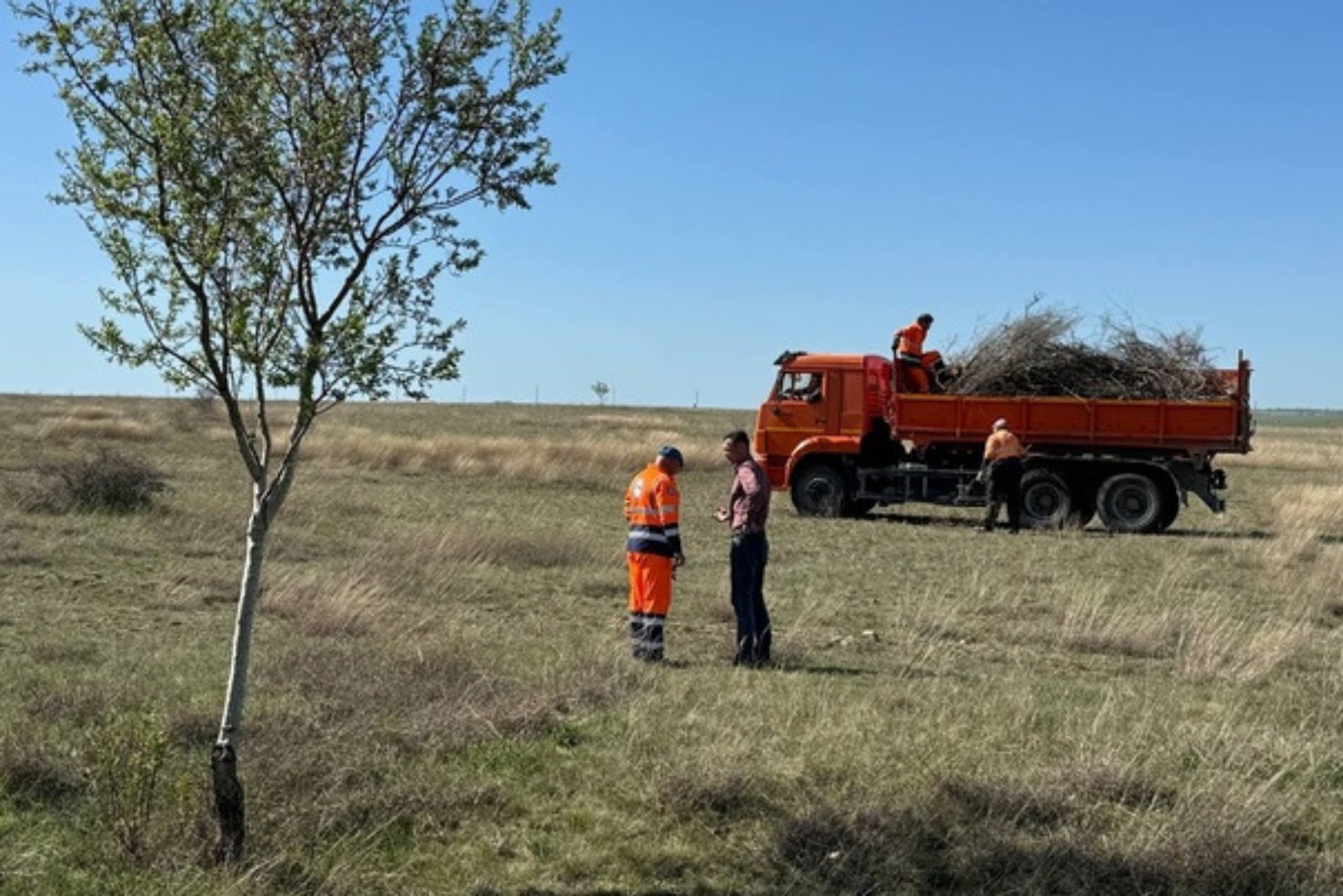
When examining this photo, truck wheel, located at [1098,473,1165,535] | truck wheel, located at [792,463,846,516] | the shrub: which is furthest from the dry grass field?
truck wheel, located at [792,463,846,516]

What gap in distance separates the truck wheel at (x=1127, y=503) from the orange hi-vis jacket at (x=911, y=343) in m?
3.54

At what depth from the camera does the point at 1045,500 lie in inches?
838

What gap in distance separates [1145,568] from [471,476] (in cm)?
1674

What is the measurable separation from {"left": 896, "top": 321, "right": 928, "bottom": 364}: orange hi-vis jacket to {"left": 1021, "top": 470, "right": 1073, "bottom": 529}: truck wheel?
100 inches

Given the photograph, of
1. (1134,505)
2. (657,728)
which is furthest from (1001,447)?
(657,728)

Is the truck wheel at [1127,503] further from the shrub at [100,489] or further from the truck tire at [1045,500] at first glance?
the shrub at [100,489]

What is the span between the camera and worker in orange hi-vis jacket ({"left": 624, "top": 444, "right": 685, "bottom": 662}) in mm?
9547

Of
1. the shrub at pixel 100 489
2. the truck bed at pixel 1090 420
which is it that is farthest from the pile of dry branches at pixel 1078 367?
the shrub at pixel 100 489

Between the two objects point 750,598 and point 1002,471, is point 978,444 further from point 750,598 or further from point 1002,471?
point 750,598

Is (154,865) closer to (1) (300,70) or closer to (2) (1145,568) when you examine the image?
(1) (300,70)

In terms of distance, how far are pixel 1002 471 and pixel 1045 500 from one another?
158cm

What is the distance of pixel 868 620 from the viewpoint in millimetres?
11883

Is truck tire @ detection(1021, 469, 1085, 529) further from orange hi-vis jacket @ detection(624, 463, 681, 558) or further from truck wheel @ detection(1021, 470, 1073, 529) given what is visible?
orange hi-vis jacket @ detection(624, 463, 681, 558)

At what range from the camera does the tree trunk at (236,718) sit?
5172mm
